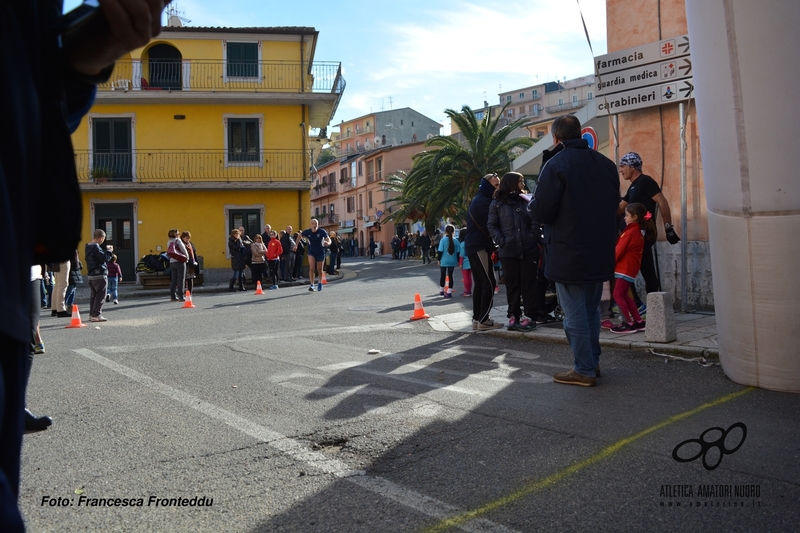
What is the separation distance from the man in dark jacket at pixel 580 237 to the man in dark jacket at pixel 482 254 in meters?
3.44

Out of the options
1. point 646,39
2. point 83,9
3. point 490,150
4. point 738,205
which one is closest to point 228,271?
point 490,150

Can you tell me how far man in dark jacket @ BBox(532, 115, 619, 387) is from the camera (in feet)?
18.7

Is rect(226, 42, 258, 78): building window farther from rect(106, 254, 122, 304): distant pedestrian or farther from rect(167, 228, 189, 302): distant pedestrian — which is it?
rect(106, 254, 122, 304): distant pedestrian

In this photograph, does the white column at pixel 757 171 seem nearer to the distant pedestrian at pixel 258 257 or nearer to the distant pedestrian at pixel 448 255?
the distant pedestrian at pixel 448 255

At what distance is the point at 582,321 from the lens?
5723mm

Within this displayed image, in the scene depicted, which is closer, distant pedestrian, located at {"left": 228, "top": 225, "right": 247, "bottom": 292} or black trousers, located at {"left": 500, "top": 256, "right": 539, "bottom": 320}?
black trousers, located at {"left": 500, "top": 256, "right": 539, "bottom": 320}

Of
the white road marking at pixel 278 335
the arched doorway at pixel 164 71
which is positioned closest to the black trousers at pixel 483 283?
the white road marking at pixel 278 335

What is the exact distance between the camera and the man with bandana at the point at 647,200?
27.8 feet

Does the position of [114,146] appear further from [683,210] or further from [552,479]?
[552,479]

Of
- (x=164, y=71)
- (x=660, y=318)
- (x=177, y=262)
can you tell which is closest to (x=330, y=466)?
(x=660, y=318)

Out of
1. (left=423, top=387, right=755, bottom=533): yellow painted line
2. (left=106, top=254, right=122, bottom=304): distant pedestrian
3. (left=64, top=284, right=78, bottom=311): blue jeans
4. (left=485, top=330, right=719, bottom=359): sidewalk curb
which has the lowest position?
(left=423, top=387, right=755, bottom=533): yellow painted line

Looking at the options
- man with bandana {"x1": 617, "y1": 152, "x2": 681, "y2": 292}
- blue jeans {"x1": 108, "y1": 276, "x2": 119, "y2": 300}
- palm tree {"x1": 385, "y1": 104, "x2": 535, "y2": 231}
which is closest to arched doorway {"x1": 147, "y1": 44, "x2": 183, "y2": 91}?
palm tree {"x1": 385, "y1": 104, "x2": 535, "y2": 231}

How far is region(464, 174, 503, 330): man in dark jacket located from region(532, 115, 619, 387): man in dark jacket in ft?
11.3

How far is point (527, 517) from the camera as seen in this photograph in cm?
308
